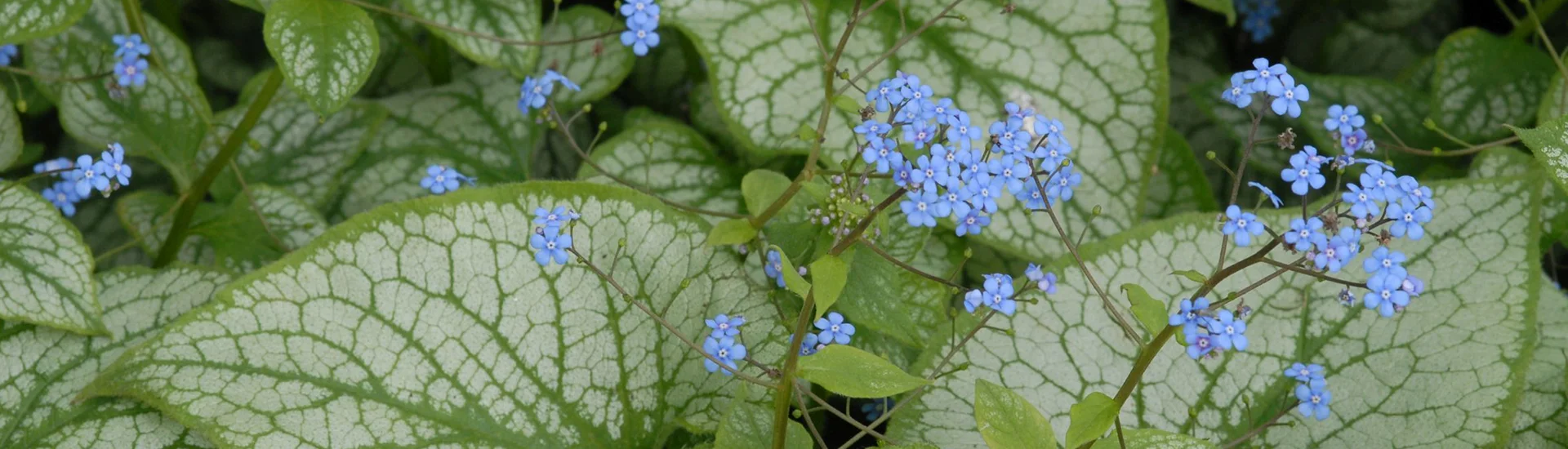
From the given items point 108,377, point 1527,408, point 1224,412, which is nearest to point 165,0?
point 108,377

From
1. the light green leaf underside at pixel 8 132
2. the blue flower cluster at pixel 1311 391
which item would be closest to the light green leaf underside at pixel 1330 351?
the blue flower cluster at pixel 1311 391

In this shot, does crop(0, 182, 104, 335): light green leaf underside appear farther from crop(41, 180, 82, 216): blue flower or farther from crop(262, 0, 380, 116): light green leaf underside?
crop(262, 0, 380, 116): light green leaf underside

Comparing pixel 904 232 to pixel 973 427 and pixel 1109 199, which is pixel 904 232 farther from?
pixel 1109 199

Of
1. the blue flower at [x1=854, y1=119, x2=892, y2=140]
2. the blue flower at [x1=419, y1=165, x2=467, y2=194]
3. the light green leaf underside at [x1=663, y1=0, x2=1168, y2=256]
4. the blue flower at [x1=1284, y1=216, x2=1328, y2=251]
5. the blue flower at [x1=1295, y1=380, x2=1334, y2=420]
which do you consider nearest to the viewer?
the blue flower at [x1=1284, y1=216, x2=1328, y2=251]

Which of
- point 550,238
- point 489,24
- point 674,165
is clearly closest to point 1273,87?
point 550,238

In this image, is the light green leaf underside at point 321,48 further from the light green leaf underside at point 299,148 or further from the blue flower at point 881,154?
the blue flower at point 881,154

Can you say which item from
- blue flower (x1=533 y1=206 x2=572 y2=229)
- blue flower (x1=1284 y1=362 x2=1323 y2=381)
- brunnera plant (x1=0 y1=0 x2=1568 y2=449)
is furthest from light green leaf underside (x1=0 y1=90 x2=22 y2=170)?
blue flower (x1=1284 y1=362 x2=1323 y2=381)

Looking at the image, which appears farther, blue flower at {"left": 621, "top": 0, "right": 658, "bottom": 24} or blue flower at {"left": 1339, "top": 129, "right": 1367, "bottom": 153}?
blue flower at {"left": 621, "top": 0, "right": 658, "bottom": 24}
